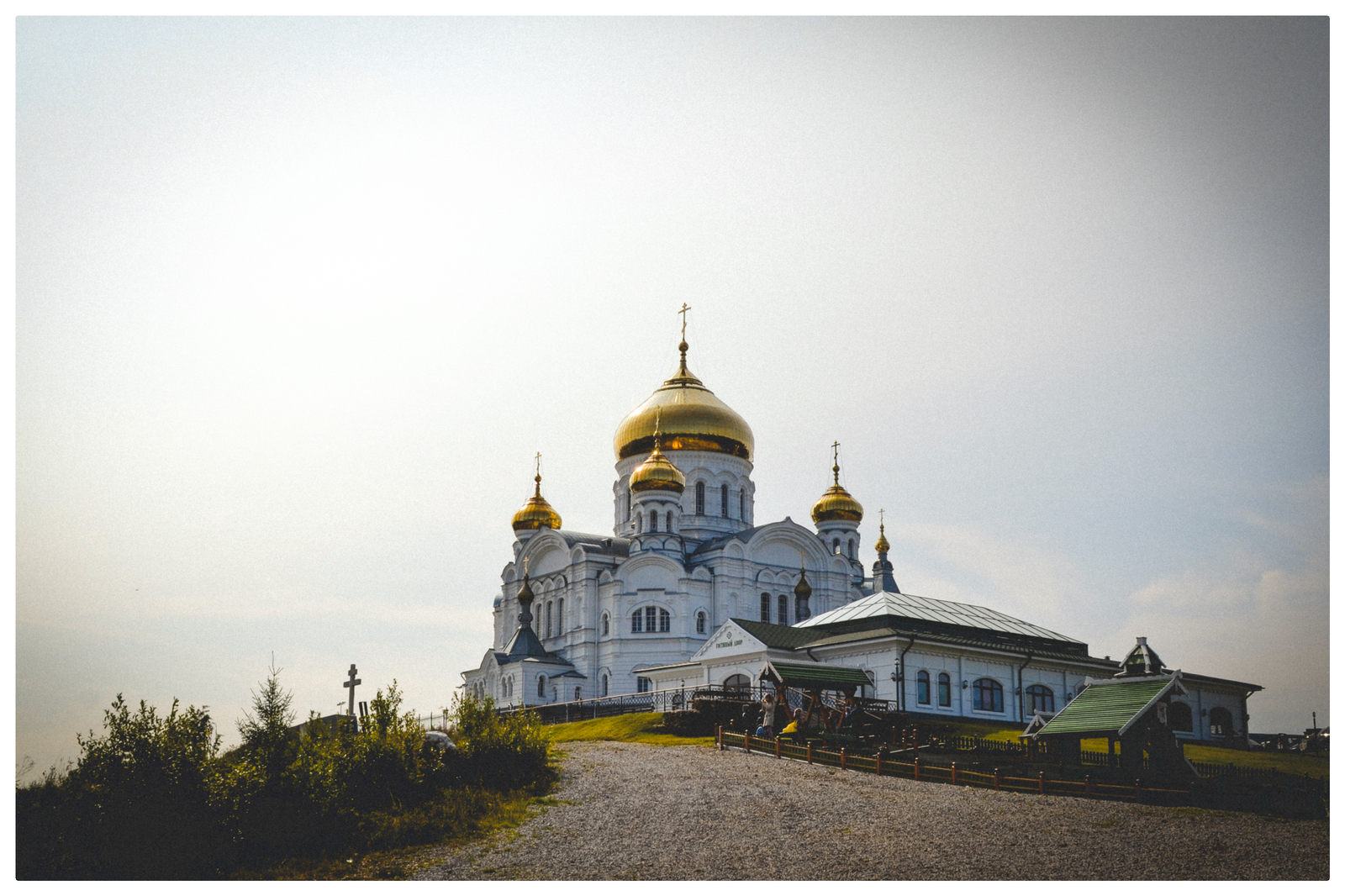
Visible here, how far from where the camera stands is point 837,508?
201 ft

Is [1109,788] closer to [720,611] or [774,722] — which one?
[774,722]

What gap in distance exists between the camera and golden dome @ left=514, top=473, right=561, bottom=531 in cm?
5972

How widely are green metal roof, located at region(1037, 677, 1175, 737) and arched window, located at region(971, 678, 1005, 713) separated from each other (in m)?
11.7

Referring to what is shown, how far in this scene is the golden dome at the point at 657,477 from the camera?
54.8 metres

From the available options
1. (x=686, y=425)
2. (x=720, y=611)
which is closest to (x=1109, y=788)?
(x=720, y=611)

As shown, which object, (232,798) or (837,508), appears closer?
(232,798)

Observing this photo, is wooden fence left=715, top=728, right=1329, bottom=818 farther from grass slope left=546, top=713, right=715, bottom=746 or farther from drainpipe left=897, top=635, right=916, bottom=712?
drainpipe left=897, top=635, right=916, bottom=712

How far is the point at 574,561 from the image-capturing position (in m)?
53.4

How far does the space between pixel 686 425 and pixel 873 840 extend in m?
40.9

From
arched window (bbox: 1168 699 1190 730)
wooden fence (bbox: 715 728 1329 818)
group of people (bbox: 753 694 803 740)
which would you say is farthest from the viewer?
group of people (bbox: 753 694 803 740)

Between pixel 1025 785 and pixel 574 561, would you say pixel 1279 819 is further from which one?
pixel 574 561

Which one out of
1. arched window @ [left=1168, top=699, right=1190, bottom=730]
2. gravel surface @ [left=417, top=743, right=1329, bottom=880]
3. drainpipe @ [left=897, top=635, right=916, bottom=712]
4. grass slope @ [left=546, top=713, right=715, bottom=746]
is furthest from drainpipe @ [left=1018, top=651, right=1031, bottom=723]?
gravel surface @ [left=417, top=743, right=1329, bottom=880]
